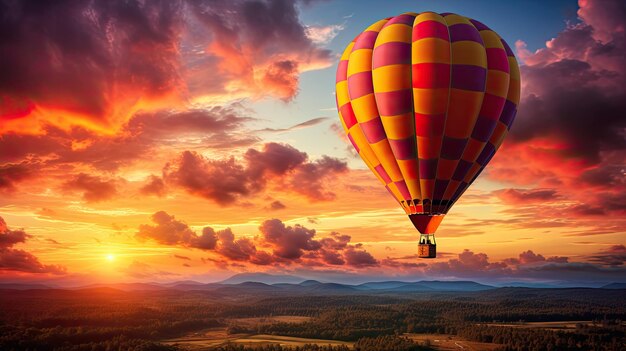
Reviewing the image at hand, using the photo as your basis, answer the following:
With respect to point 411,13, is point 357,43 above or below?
below

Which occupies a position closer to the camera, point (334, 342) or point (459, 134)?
point (459, 134)

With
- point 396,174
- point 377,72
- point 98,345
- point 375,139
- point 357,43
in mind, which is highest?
point 357,43

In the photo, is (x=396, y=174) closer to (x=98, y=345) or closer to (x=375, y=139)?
(x=375, y=139)

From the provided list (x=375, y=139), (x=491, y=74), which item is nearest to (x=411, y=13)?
(x=491, y=74)

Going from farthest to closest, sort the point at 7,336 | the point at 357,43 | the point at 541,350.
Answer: the point at 7,336 < the point at 541,350 < the point at 357,43
